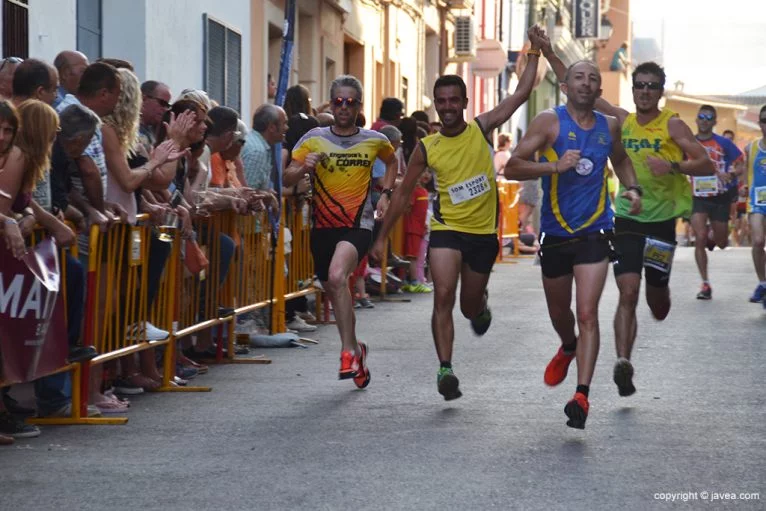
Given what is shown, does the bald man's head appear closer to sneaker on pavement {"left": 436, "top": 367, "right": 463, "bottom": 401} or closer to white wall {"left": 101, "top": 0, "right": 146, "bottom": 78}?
sneaker on pavement {"left": 436, "top": 367, "right": 463, "bottom": 401}

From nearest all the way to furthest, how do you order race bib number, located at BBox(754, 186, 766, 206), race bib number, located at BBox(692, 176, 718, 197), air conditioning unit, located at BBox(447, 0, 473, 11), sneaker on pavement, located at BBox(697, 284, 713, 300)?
1. race bib number, located at BBox(754, 186, 766, 206)
2. race bib number, located at BBox(692, 176, 718, 197)
3. sneaker on pavement, located at BBox(697, 284, 713, 300)
4. air conditioning unit, located at BBox(447, 0, 473, 11)

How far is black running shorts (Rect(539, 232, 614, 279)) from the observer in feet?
29.4

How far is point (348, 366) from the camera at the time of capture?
9977mm

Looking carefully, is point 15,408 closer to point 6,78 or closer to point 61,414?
point 61,414

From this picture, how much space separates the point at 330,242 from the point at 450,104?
155 cm

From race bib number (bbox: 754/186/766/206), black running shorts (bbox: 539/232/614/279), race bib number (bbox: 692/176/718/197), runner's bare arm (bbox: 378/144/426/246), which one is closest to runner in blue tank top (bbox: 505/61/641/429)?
black running shorts (bbox: 539/232/614/279)

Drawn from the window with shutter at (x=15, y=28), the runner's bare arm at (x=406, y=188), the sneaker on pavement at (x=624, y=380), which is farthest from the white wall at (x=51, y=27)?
the sneaker on pavement at (x=624, y=380)

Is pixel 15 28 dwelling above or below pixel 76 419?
above

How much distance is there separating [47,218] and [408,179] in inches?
86.3

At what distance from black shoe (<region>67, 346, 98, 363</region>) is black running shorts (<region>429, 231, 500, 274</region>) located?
200 centimetres

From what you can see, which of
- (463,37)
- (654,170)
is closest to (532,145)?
(654,170)

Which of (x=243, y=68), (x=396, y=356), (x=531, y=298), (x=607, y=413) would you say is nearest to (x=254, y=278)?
(x=396, y=356)

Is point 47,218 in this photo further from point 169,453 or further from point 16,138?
point 169,453

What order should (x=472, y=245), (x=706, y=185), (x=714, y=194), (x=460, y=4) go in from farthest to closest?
(x=460, y=4) < (x=714, y=194) < (x=706, y=185) < (x=472, y=245)
